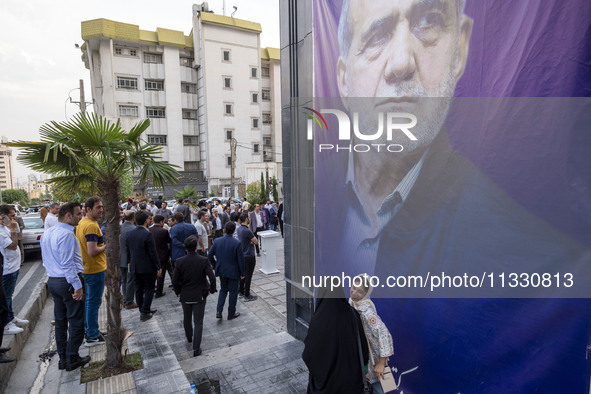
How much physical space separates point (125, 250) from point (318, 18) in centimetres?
565

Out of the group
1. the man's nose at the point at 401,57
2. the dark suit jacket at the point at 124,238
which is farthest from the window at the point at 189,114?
the man's nose at the point at 401,57

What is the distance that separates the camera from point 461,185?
3.04m

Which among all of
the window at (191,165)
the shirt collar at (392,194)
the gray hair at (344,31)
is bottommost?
the shirt collar at (392,194)

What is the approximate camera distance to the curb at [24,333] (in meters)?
4.33

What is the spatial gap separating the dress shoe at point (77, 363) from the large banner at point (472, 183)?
3473 millimetres

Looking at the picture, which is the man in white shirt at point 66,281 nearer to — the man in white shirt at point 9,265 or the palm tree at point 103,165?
the palm tree at point 103,165

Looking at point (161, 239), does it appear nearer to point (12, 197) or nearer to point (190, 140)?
point (190, 140)

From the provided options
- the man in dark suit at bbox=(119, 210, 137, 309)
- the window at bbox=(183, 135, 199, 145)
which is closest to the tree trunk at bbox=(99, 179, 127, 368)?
the man in dark suit at bbox=(119, 210, 137, 309)

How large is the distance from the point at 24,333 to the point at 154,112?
34.8m

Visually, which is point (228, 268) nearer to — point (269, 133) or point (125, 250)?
point (125, 250)

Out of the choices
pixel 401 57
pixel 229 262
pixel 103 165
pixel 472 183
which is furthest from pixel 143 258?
pixel 472 183

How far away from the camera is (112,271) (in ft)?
14.2

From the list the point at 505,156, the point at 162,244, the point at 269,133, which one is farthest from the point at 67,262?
the point at 269,133

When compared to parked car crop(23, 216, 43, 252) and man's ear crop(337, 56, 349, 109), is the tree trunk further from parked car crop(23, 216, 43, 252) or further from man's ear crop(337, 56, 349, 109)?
parked car crop(23, 216, 43, 252)
